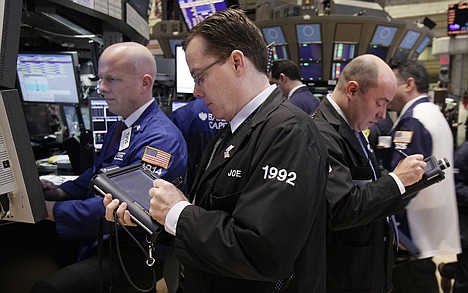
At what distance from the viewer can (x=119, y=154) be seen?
1.93 meters

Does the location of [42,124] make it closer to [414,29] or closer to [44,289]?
[44,289]

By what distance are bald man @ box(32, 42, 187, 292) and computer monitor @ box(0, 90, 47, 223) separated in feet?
0.79

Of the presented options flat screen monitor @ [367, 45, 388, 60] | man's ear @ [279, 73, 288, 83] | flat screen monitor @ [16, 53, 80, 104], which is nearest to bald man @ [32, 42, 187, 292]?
flat screen monitor @ [16, 53, 80, 104]

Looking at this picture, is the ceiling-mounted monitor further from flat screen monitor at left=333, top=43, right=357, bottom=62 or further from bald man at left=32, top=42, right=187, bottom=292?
flat screen monitor at left=333, top=43, right=357, bottom=62

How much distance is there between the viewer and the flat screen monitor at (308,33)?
838 cm

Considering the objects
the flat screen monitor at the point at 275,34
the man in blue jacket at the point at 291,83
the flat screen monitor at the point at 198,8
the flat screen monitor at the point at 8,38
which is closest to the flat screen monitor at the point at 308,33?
the flat screen monitor at the point at 275,34

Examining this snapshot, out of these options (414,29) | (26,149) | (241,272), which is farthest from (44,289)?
(414,29)

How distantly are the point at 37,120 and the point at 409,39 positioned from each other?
26.7 ft

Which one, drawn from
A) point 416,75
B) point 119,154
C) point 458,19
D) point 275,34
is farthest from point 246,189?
point 458,19

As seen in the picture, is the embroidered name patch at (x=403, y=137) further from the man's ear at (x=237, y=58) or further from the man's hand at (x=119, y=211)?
the man's hand at (x=119, y=211)

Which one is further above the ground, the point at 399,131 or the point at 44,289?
the point at 399,131

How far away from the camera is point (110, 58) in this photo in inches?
79.7

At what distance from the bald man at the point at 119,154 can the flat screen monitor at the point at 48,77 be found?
146 centimetres

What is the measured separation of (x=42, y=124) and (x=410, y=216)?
144 inches
